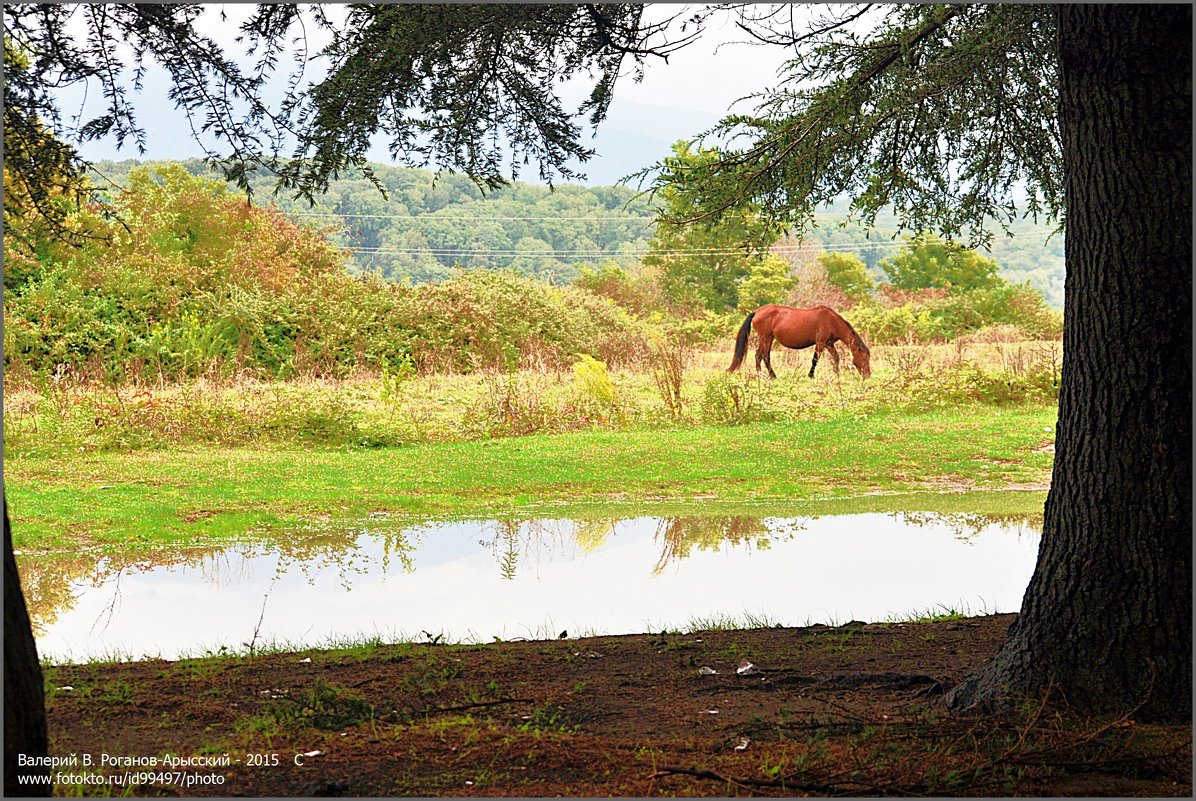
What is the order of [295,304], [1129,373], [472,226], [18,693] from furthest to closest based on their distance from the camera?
[472,226] → [295,304] → [1129,373] → [18,693]

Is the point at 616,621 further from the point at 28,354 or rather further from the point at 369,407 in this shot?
the point at 28,354

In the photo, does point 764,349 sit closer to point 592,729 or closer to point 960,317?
point 960,317

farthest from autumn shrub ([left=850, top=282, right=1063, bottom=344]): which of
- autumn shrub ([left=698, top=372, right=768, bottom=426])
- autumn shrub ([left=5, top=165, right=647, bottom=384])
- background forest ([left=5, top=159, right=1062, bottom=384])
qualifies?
autumn shrub ([left=698, top=372, right=768, bottom=426])

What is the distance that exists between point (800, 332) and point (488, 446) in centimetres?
892

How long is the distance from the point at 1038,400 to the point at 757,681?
13.5 metres

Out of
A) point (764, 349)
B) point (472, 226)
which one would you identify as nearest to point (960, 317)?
point (764, 349)

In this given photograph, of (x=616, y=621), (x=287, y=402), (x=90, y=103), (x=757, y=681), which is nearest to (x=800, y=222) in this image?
(x=616, y=621)

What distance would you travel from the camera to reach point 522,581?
302 inches

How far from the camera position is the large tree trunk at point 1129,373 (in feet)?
11.6

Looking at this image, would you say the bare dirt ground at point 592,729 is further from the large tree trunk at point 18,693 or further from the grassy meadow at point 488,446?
the grassy meadow at point 488,446

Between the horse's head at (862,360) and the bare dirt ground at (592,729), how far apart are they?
564 inches

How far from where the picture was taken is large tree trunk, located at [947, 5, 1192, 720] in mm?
3543

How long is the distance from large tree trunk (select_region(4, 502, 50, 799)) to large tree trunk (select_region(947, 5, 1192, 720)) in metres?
2.86

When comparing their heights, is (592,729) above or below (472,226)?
below
